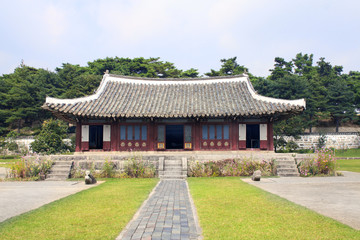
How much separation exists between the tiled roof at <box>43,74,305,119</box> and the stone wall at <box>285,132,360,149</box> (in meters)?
20.4

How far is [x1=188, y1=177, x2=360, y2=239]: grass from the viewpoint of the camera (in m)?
4.97

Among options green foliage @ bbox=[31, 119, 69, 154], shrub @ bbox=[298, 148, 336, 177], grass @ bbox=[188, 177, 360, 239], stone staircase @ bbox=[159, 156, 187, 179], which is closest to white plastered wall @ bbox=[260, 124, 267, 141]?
shrub @ bbox=[298, 148, 336, 177]

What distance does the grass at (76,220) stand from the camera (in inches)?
201

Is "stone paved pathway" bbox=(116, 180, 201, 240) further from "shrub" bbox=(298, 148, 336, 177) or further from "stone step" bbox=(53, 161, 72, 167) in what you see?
"shrub" bbox=(298, 148, 336, 177)

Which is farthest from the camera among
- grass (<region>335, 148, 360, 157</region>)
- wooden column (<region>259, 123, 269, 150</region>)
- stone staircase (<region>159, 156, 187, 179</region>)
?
grass (<region>335, 148, 360, 157</region>)

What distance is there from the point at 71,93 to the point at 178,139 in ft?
90.4

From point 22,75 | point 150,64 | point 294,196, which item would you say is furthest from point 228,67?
point 294,196

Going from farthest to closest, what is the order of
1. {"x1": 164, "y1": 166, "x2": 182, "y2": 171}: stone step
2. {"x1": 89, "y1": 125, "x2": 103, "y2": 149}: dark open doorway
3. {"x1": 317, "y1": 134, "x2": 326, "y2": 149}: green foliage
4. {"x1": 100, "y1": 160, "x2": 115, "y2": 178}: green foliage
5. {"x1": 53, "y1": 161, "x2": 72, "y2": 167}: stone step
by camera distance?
{"x1": 317, "y1": 134, "x2": 326, "y2": 149}: green foliage
{"x1": 89, "y1": 125, "x2": 103, "y2": 149}: dark open doorway
{"x1": 53, "y1": 161, "x2": 72, "y2": 167}: stone step
{"x1": 164, "y1": 166, "x2": 182, "y2": 171}: stone step
{"x1": 100, "y1": 160, "x2": 115, "y2": 178}: green foliage

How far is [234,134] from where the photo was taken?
19375 millimetres

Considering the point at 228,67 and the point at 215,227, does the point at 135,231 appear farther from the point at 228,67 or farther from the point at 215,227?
the point at 228,67

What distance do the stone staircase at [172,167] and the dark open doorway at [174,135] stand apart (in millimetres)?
4881

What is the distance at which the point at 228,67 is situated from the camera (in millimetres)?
51656

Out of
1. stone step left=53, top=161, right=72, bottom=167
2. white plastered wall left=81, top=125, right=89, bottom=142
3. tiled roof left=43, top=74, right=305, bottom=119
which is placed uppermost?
tiled roof left=43, top=74, right=305, bottom=119

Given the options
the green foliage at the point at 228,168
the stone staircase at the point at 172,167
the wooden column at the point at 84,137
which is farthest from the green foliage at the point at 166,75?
the wooden column at the point at 84,137
